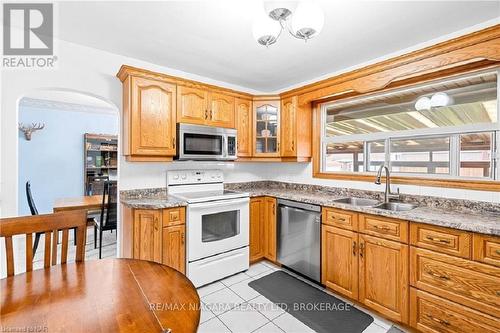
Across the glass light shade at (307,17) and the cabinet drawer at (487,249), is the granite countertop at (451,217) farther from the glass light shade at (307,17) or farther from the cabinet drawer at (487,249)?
the glass light shade at (307,17)

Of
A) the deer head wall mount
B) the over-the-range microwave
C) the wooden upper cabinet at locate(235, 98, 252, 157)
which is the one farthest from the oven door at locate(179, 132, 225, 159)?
the deer head wall mount

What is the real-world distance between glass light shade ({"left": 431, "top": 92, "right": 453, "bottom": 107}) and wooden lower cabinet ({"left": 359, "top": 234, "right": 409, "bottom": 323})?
1.36 m

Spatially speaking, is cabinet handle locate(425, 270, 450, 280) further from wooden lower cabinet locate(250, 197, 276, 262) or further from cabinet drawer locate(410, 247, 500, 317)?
wooden lower cabinet locate(250, 197, 276, 262)

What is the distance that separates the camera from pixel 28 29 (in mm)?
2100

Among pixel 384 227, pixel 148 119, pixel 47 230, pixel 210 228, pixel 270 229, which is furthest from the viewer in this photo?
pixel 270 229

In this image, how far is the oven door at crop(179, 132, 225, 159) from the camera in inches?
104

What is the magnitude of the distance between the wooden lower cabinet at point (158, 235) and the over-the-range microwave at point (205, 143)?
2.07ft

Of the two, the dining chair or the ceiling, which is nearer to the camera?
the dining chair

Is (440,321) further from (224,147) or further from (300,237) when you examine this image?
(224,147)

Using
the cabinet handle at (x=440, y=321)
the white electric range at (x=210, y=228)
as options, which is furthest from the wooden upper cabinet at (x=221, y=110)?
the cabinet handle at (x=440, y=321)

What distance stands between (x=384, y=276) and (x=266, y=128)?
2.11m

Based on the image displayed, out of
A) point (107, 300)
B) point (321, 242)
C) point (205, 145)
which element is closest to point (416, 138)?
point (321, 242)

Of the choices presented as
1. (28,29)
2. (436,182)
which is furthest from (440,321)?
(28,29)

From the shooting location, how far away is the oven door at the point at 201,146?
8.66 ft
